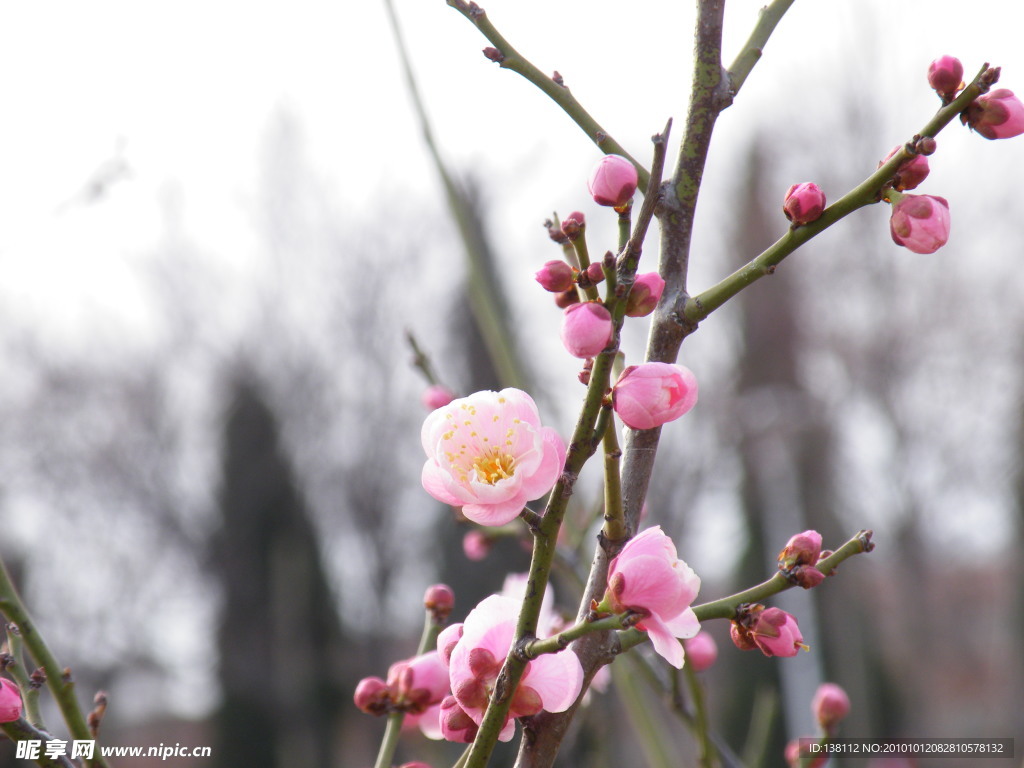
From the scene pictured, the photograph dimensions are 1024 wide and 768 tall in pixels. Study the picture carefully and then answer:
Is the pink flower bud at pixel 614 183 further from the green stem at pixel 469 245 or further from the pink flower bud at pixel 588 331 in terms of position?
the green stem at pixel 469 245

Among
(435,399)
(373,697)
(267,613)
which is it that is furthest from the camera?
(267,613)

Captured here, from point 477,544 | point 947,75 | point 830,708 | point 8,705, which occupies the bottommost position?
point 830,708

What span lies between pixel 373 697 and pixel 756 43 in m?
0.77

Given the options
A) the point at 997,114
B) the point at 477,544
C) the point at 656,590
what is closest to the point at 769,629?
the point at 656,590

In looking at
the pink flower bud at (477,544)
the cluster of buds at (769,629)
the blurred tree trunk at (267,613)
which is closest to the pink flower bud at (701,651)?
the pink flower bud at (477,544)

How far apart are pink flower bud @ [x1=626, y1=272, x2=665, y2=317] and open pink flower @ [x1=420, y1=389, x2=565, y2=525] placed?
106 mm

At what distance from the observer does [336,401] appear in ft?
48.8

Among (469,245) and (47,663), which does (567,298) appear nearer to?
(47,663)

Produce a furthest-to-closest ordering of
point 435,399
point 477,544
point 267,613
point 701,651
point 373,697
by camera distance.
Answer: point 267,613
point 477,544
point 701,651
point 435,399
point 373,697

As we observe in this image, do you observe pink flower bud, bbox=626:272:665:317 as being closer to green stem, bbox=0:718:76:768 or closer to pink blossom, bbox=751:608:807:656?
pink blossom, bbox=751:608:807:656

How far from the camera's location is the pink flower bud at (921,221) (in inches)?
30.4

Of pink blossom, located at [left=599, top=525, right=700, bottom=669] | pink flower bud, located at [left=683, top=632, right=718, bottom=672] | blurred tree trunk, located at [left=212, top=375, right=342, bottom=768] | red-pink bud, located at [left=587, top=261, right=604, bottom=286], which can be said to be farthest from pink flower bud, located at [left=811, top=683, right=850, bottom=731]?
blurred tree trunk, located at [left=212, top=375, right=342, bottom=768]

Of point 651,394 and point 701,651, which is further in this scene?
point 701,651

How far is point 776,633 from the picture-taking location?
679mm
